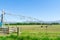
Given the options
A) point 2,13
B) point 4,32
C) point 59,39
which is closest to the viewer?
point 59,39

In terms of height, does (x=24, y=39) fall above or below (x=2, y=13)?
below

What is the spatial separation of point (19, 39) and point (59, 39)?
7.42ft

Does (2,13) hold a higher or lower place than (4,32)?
higher

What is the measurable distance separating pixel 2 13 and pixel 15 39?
1554cm

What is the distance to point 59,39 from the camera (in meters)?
9.19

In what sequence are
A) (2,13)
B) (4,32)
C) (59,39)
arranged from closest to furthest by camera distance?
1. (59,39)
2. (4,32)
3. (2,13)

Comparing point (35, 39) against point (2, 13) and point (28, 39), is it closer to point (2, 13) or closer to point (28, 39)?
point (28, 39)

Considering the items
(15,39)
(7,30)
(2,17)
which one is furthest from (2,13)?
(15,39)

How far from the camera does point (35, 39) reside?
9.39 m

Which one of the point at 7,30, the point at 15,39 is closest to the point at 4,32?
the point at 7,30

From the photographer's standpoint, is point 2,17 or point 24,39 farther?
point 2,17

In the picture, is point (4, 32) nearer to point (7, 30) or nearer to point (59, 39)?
point (7, 30)

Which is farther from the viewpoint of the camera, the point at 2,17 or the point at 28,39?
the point at 2,17

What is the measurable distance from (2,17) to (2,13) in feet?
1.93
